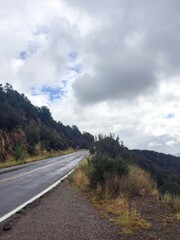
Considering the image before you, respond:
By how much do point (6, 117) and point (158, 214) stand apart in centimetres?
4625

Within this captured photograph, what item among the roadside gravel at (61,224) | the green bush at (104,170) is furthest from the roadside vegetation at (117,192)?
the roadside gravel at (61,224)

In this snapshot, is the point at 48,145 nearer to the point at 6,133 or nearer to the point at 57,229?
the point at 6,133

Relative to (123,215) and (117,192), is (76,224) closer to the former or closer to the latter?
(123,215)

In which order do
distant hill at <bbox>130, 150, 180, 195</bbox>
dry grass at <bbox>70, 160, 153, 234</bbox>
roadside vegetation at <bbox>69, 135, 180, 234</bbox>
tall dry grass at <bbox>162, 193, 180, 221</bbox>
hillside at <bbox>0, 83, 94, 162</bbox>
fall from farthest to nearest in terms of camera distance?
hillside at <bbox>0, 83, 94, 162</bbox>, distant hill at <bbox>130, 150, 180, 195</bbox>, tall dry grass at <bbox>162, 193, 180, 221</bbox>, roadside vegetation at <bbox>69, 135, 180, 234</bbox>, dry grass at <bbox>70, 160, 153, 234</bbox>

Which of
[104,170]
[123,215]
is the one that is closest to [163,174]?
[104,170]

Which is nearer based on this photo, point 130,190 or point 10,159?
point 130,190

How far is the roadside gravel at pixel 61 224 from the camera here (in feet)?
23.0

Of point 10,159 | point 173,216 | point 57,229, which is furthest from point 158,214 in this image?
point 10,159

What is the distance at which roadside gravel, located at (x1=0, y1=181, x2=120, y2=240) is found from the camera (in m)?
7.00

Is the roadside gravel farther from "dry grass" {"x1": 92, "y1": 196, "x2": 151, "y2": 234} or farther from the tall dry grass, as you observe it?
the tall dry grass

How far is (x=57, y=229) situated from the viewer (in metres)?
7.44

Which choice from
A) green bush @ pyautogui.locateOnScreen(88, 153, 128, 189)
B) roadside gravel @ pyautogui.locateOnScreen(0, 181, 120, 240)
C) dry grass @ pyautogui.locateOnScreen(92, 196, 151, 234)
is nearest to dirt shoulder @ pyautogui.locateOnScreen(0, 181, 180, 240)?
roadside gravel @ pyautogui.locateOnScreen(0, 181, 120, 240)

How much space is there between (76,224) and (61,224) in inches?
12.8

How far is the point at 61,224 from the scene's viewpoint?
786 cm
